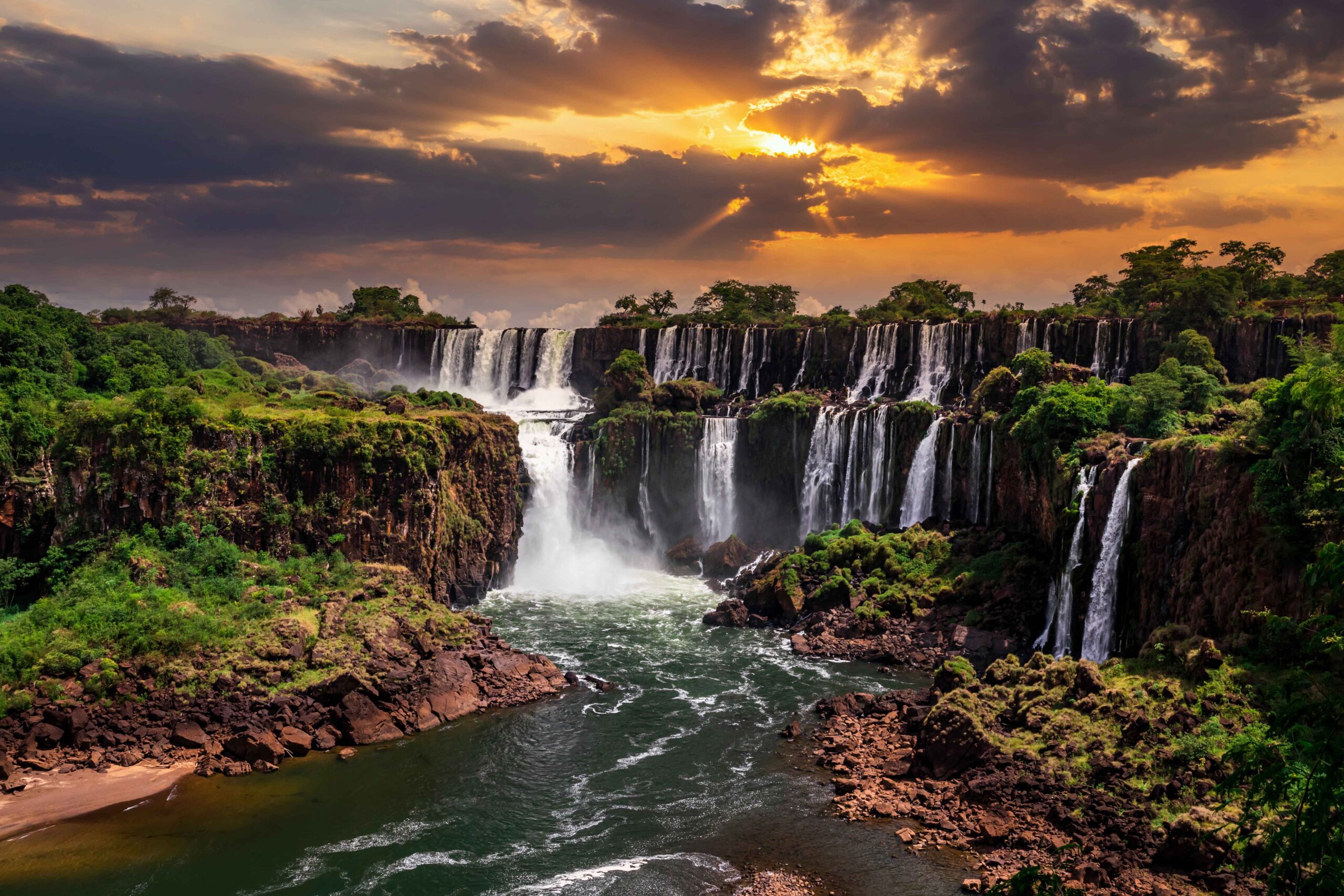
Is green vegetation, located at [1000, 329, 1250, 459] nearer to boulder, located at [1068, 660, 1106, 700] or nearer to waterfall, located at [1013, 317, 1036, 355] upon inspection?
waterfall, located at [1013, 317, 1036, 355]

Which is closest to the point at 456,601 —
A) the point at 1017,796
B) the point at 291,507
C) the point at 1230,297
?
the point at 291,507

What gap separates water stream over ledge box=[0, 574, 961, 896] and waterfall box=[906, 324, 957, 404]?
30145mm

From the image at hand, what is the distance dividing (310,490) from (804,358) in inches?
1474

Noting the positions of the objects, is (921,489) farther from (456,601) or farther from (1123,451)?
(456,601)

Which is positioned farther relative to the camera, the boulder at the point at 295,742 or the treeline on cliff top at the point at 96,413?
the treeline on cliff top at the point at 96,413

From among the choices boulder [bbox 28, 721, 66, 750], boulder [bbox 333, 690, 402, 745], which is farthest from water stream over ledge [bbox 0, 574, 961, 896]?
boulder [bbox 28, 721, 66, 750]

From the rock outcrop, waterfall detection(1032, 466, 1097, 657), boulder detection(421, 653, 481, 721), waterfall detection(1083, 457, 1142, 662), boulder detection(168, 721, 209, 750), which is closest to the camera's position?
the rock outcrop

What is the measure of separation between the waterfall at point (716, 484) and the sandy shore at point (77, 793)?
106 feet

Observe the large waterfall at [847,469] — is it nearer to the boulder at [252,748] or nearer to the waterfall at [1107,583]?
the waterfall at [1107,583]

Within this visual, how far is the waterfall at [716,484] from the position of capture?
5216cm

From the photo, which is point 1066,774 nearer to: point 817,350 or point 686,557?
point 686,557

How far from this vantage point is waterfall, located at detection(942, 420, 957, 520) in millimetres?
43031

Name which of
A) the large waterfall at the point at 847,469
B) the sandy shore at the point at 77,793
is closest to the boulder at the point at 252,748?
the sandy shore at the point at 77,793

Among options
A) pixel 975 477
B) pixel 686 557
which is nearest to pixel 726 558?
pixel 686 557
